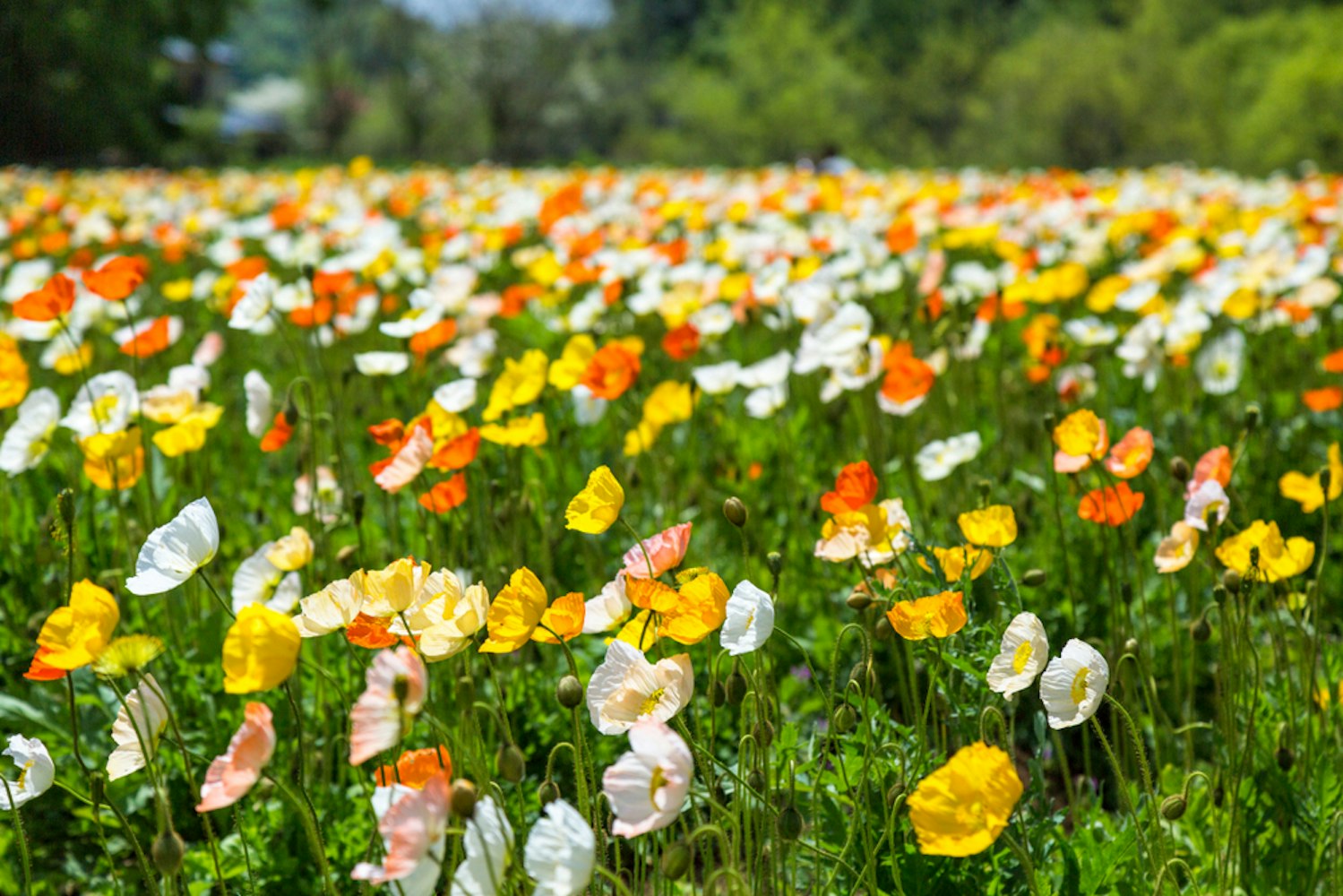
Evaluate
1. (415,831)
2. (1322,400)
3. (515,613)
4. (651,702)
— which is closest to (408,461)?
(515,613)

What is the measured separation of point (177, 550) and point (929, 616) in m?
0.75

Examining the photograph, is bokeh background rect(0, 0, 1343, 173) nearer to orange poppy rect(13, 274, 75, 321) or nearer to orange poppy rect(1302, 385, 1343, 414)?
orange poppy rect(1302, 385, 1343, 414)

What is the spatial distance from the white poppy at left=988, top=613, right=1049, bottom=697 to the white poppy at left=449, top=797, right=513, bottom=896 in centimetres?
51

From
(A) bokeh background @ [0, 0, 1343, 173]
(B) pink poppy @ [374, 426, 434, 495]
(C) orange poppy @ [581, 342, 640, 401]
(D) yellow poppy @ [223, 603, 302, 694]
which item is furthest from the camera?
(A) bokeh background @ [0, 0, 1343, 173]

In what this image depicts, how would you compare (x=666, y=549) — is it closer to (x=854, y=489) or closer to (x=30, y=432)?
(x=854, y=489)

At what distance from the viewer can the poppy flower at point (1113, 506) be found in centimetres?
168

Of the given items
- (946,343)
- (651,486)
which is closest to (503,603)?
(651,486)

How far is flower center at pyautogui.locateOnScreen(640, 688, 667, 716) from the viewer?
3.69 feet

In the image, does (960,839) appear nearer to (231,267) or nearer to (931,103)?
(231,267)

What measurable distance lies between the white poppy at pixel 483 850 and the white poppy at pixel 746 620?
28 centimetres

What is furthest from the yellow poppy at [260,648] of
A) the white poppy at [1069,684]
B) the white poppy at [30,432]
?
the white poppy at [30,432]

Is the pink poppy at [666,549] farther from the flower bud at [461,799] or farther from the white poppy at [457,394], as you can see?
the white poppy at [457,394]

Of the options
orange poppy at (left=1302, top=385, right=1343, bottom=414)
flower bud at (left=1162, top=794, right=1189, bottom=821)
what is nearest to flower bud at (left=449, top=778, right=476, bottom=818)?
flower bud at (left=1162, top=794, right=1189, bottom=821)

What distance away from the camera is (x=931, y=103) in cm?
2316
